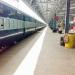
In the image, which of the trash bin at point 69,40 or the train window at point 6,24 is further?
the trash bin at point 69,40

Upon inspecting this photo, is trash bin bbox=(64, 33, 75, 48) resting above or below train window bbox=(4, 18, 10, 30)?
below

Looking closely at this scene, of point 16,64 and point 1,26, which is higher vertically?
point 1,26

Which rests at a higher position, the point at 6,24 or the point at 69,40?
the point at 6,24

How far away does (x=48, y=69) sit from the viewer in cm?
801

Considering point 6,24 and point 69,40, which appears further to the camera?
point 69,40

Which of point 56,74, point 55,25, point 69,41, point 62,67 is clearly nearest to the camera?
point 56,74

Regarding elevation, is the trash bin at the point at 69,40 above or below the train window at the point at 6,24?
below

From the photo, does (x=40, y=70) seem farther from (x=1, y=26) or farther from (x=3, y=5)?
(x=3, y=5)

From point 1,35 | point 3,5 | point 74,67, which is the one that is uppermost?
point 3,5

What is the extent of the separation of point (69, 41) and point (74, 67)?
6940 mm

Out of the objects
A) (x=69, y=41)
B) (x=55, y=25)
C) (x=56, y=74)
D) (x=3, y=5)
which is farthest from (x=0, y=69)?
(x=55, y=25)

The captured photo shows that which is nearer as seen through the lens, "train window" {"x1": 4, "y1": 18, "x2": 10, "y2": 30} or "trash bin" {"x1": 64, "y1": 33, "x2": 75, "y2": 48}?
"train window" {"x1": 4, "y1": 18, "x2": 10, "y2": 30}

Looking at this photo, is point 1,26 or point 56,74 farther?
point 1,26

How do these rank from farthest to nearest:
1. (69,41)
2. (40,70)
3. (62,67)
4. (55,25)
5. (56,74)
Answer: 1. (55,25)
2. (69,41)
3. (62,67)
4. (40,70)
5. (56,74)
